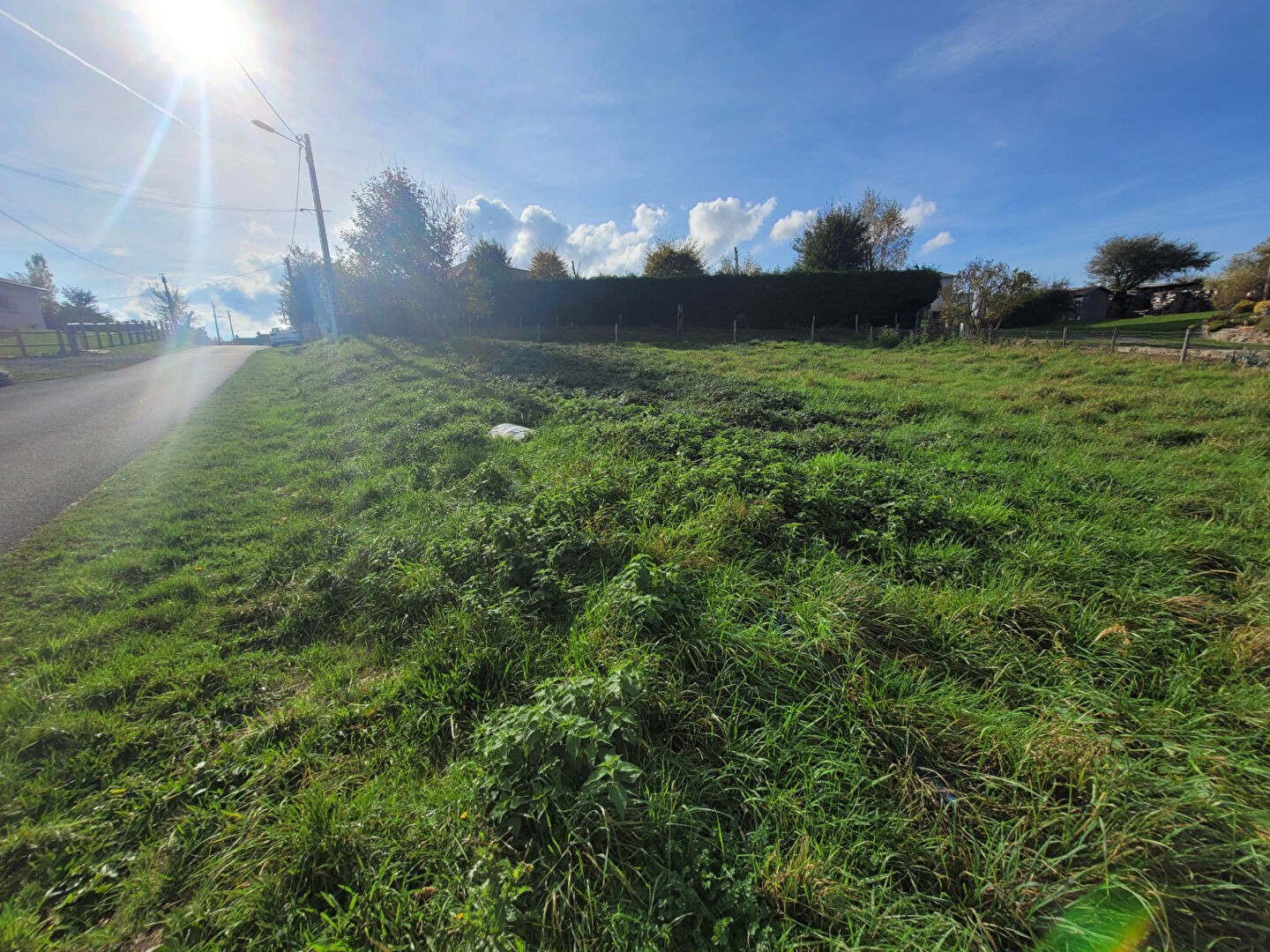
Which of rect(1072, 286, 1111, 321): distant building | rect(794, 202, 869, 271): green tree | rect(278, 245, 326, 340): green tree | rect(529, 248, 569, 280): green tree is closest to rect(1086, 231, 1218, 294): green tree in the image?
rect(1072, 286, 1111, 321): distant building

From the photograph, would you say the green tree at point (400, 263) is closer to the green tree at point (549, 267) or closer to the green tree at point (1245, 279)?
the green tree at point (549, 267)

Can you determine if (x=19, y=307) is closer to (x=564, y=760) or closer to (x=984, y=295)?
(x=564, y=760)

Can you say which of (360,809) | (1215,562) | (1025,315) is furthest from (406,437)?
(1025,315)

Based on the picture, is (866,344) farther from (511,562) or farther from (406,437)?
(511,562)

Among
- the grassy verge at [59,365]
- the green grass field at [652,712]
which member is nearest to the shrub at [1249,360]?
the green grass field at [652,712]

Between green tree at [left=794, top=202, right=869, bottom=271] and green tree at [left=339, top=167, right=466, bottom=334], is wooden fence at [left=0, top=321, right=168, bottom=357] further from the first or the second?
→ green tree at [left=794, top=202, right=869, bottom=271]

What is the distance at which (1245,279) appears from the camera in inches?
915

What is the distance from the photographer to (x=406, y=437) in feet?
22.0

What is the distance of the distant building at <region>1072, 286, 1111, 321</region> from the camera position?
34.4 m

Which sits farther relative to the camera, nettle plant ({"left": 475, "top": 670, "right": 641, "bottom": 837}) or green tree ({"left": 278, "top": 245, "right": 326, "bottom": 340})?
green tree ({"left": 278, "top": 245, "right": 326, "bottom": 340})

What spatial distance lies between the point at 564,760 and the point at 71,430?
10.3 metres

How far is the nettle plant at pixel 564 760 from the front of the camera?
1.62 m

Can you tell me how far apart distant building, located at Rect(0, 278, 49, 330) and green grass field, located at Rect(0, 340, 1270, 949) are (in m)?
38.4

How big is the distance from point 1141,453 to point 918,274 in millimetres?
20702
